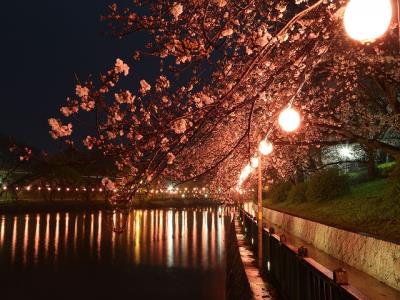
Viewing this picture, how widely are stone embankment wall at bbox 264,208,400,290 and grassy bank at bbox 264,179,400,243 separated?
1.67ft

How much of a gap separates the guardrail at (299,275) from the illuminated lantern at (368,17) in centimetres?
248

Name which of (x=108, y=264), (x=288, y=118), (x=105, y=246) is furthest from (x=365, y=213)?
(x=105, y=246)

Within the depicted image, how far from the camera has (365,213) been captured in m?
16.5

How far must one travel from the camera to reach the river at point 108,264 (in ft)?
76.3

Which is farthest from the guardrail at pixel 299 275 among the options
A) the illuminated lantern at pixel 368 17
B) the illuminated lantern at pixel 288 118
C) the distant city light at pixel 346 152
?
the distant city light at pixel 346 152

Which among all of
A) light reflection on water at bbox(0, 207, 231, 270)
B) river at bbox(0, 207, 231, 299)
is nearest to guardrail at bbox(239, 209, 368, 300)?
river at bbox(0, 207, 231, 299)

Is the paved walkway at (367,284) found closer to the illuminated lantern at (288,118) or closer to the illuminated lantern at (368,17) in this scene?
the illuminated lantern at (288,118)

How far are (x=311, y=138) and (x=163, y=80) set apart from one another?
16292mm

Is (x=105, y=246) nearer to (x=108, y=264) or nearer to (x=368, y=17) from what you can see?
(x=108, y=264)

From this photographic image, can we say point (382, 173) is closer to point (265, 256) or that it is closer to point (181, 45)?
point (265, 256)

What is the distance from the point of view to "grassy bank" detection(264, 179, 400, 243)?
44.1ft

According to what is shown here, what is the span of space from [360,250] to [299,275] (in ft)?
21.1

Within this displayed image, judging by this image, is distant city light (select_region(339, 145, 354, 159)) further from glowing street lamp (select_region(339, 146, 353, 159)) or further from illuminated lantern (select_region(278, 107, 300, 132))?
illuminated lantern (select_region(278, 107, 300, 132))

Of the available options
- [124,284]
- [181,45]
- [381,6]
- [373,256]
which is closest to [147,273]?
[124,284]
